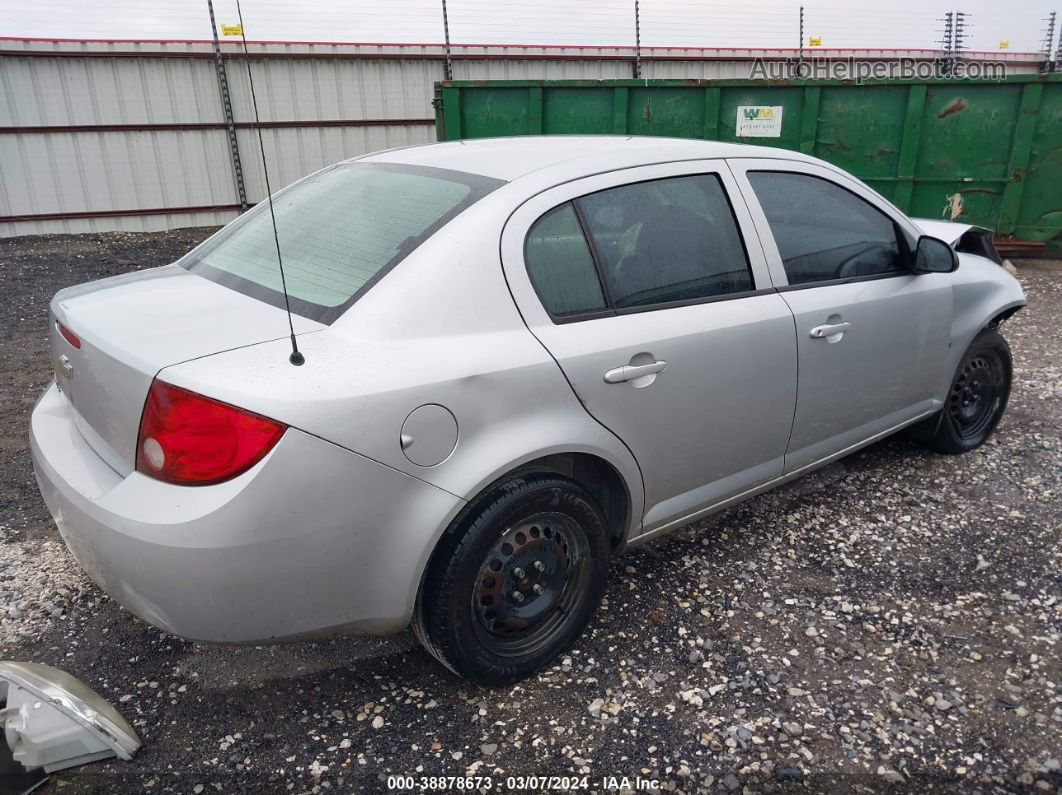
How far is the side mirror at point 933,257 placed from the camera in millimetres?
3498

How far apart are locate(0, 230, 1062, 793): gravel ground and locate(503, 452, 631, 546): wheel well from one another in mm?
405

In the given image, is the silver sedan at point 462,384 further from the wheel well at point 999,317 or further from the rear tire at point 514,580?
the wheel well at point 999,317

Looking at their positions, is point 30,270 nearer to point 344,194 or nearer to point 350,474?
point 344,194

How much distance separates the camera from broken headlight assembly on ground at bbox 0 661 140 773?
7.14 feet

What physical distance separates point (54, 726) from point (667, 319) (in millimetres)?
2160

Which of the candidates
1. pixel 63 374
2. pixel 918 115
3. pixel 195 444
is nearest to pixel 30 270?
pixel 63 374

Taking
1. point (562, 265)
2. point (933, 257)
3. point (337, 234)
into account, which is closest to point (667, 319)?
point (562, 265)

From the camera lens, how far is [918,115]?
8461 mm

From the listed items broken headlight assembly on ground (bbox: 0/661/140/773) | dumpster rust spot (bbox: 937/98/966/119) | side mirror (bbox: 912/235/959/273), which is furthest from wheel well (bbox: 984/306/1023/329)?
dumpster rust spot (bbox: 937/98/966/119)

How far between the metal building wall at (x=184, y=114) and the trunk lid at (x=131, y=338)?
11487mm

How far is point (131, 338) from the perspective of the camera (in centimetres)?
221

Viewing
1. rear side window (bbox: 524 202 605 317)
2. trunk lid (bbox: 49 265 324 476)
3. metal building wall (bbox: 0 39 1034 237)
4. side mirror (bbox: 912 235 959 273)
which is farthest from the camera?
metal building wall (bbox: 0 39 1034 237)

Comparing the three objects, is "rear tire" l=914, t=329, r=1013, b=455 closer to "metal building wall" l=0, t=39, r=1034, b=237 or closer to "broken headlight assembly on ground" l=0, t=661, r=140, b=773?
"broken headlight assembly on ground" l=0, t=661, r=140, b=773

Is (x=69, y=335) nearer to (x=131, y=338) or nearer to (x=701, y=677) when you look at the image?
(x=131, y=338)
